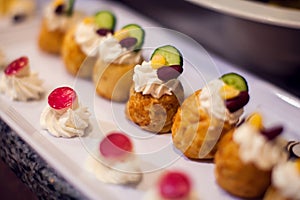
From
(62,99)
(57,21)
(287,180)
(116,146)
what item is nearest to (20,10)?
(57,21)

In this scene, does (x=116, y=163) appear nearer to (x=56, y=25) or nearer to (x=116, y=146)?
(x=116, y=146)

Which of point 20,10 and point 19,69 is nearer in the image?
point 19,69

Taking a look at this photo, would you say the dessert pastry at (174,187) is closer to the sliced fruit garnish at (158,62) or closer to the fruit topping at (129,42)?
the sliced fruit garnish at (158,62)

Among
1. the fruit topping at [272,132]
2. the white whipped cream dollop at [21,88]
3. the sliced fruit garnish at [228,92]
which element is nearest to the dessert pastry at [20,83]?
the white whipped cream dollop at [21,88]

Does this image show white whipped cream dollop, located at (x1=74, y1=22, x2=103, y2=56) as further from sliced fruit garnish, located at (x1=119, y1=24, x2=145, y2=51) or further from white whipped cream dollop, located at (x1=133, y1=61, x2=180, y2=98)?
white whipped cream dollop, located at (x1=133, y1=61, x2=180, y2=98)

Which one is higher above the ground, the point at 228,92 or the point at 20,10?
the point at 228,92
